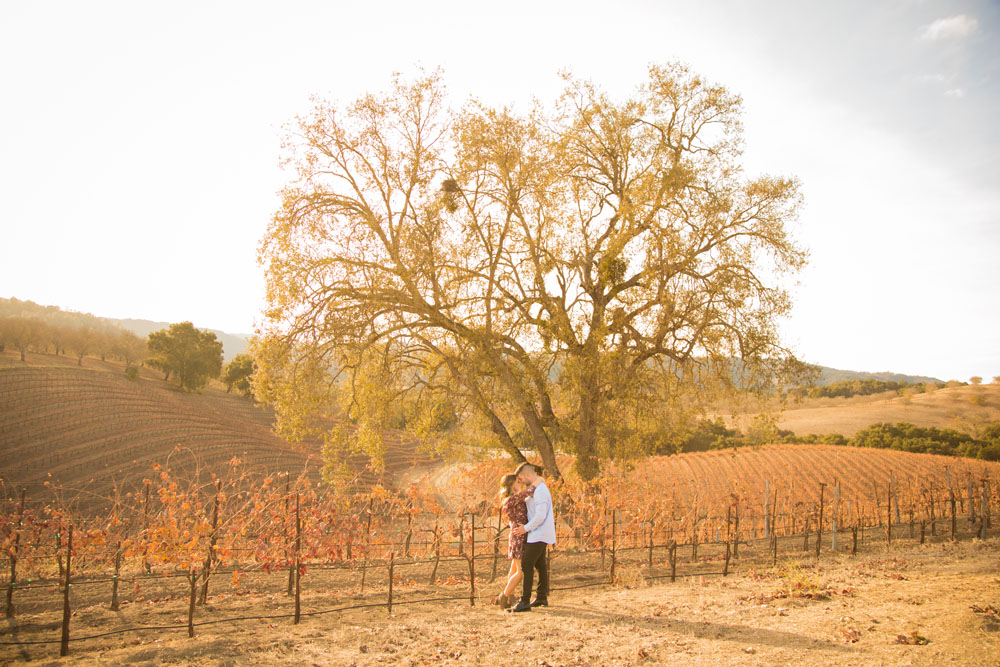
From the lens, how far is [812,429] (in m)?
41.9

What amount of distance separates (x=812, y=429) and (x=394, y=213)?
39.1 metres

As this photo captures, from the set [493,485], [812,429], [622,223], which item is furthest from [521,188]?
[812,429]

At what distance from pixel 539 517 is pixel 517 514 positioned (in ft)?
0.88

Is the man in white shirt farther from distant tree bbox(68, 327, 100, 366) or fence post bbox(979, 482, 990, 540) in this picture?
distant tree bbox(68, 327, 100, 366)

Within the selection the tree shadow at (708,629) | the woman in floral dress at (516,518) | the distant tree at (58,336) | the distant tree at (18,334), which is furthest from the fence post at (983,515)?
the distant tree at (58,336)

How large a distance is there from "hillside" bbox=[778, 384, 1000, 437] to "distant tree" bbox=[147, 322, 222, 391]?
3845cm

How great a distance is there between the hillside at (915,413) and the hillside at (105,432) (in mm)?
31243

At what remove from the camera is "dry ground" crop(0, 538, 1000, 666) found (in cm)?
471

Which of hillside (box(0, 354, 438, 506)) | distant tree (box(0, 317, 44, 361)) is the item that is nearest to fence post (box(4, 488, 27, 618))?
hillside (box(0, 354, 438, 506))

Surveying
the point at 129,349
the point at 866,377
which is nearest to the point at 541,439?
the point at 129,349

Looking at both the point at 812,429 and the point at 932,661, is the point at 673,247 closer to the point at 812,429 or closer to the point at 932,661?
the point at 932,661

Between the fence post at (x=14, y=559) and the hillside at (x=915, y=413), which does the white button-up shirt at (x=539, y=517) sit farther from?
the hillside at (x=915, y=413)

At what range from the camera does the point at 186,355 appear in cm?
3884

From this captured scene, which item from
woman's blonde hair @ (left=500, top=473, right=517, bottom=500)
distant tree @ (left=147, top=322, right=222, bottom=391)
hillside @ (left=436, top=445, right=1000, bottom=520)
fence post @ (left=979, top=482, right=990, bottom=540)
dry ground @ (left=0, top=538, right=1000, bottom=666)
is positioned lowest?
hillside @ (left=436, top=445, right=1000, bottom=520)
